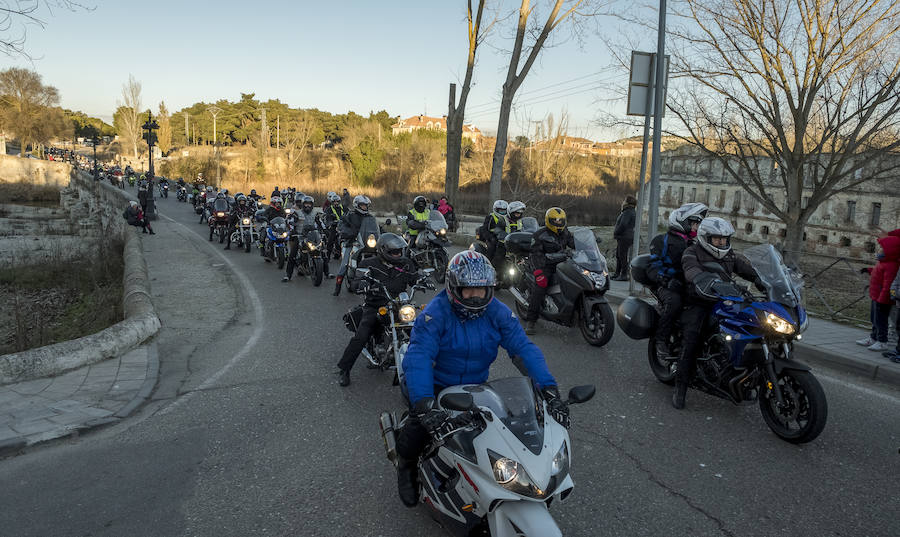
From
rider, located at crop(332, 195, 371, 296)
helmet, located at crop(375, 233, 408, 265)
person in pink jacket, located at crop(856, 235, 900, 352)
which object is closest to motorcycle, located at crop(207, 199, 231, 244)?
rider, located at crop(332, 195, 371, 296)

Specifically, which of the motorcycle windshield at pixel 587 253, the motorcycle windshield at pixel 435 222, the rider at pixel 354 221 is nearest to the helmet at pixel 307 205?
the motorcycle windshield at pixel 435 222

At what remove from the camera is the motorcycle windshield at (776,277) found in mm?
5230

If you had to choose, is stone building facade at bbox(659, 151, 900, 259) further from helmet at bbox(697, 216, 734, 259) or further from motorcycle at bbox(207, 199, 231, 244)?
helmet at bbox(697, 216, 734, 259)

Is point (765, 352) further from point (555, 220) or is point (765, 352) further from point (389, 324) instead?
point (555, 220)

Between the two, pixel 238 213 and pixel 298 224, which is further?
pixel 238 213

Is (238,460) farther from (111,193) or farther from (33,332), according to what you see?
(111,193)

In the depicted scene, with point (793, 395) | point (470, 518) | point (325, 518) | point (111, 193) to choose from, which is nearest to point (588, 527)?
point (470, 518)

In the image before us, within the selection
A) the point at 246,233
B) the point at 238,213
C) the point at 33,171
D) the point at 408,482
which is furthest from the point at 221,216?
the point at 33,171

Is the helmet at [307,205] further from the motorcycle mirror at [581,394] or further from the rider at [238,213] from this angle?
the motorcycle mirror at [581,394]

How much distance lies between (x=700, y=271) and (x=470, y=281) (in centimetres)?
300

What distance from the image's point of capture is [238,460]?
4602 mm

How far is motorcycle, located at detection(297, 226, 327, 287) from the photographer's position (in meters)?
12.6

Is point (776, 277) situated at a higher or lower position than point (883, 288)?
higher

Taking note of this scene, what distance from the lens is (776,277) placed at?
540 centimetres
